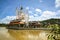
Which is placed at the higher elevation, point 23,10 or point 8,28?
point 23,10

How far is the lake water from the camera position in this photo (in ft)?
7.92

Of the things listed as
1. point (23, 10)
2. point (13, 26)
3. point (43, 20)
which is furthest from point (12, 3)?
point (43, 20)

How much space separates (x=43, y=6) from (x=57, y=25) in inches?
14.7

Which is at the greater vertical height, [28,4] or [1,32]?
[28,4]

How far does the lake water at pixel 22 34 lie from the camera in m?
2.41

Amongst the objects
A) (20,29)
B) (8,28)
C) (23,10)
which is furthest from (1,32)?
(23,10)

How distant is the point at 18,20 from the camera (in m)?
2.48

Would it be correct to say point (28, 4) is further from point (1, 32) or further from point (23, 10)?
point (1, 32)

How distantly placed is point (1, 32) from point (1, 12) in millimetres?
324

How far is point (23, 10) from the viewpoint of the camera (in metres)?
2.47

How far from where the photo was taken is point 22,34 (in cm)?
245

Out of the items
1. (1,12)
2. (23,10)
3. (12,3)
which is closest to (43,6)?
(23,10)

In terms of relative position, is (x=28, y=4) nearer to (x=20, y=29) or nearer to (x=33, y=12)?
(x=33, y=12)

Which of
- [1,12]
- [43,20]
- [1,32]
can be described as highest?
[1,12]
